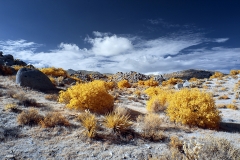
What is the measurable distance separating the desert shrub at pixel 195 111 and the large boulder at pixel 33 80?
443 inches

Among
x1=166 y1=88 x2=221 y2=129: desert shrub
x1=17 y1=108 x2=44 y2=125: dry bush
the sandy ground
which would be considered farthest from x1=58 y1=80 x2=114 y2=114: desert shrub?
x1=166 y1=88 x2=221 y2=129: desert shrub

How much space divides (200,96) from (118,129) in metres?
5.48

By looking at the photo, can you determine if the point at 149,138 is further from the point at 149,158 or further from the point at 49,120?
the point at 49,120

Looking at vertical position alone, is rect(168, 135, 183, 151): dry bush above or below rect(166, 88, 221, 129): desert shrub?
below

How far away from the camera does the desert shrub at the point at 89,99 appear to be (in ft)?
36.2

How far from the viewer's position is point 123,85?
32875 mm

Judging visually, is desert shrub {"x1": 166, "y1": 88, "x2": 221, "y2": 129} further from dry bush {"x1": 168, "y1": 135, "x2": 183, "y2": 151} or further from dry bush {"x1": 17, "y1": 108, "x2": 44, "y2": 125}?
dry bush {"x1": 17, "y1": 108, "x2": 44, "y2": 125}

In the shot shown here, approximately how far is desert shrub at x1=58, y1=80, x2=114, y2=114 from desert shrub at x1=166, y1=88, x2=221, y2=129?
4118 mm

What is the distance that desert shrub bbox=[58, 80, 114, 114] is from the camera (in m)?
11.0

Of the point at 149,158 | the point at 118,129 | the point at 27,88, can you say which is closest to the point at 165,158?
the point at 149,158

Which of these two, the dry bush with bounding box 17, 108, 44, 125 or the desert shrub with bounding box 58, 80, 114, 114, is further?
the desert shrub with bounding box 58, 80, 114, 114

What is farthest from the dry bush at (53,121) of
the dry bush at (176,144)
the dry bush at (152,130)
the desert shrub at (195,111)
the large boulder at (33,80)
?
the large boulder at (33,80)

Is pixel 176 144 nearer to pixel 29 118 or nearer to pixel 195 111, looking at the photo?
pixel 195 111

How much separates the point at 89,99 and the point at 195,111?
618 cm
